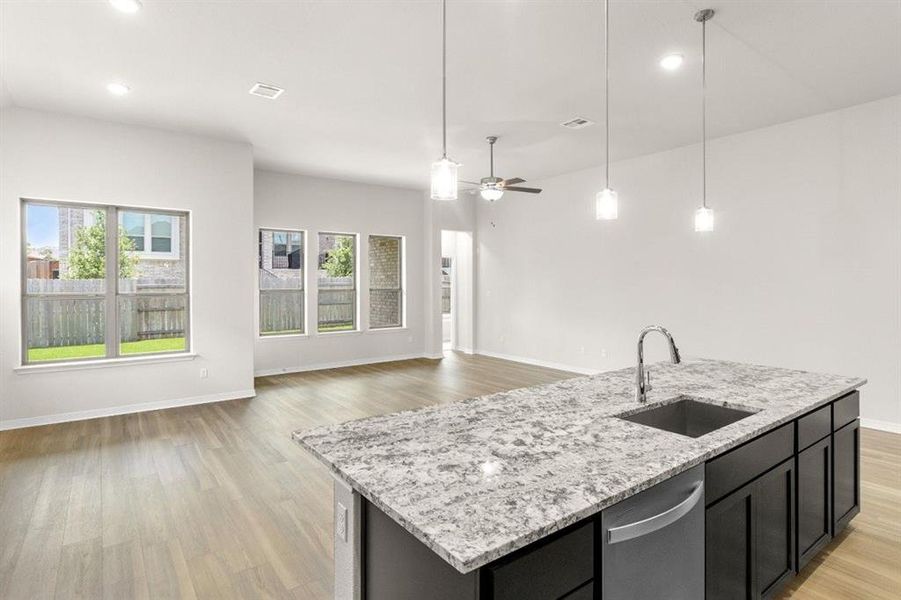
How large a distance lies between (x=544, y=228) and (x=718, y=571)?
6638 millimetres

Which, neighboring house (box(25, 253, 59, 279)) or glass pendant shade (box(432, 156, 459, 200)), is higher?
glass pendant shade (box(432, 156, 459, 200))

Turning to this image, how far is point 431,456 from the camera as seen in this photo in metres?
1.50

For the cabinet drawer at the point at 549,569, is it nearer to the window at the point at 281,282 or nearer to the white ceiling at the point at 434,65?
the white ceiling at the point at 434,65

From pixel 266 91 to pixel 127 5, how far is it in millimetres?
1364

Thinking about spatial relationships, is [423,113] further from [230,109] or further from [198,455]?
[198,455]

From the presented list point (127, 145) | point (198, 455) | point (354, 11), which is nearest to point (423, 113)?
point (354, 11)

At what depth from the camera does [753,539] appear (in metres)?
1.85

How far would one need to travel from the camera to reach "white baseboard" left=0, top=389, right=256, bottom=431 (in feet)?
15.4

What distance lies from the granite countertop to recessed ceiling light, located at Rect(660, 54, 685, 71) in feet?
8.34

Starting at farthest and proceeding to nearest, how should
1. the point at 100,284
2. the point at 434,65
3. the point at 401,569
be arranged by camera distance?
the point at 100,284 → the point at 434,65 → the point at 401,569

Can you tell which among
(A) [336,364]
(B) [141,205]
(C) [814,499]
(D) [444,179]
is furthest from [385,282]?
(C) [814,499]

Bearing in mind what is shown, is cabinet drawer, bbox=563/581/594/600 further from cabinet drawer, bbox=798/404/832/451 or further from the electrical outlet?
cabinet drawer, bbox=798/404/832/451

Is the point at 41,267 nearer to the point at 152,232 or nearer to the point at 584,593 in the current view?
the point at 152,232

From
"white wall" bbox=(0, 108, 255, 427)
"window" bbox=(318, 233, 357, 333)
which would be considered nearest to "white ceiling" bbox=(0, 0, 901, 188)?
"white wall" bbox=(0, 108, 255, 427)
